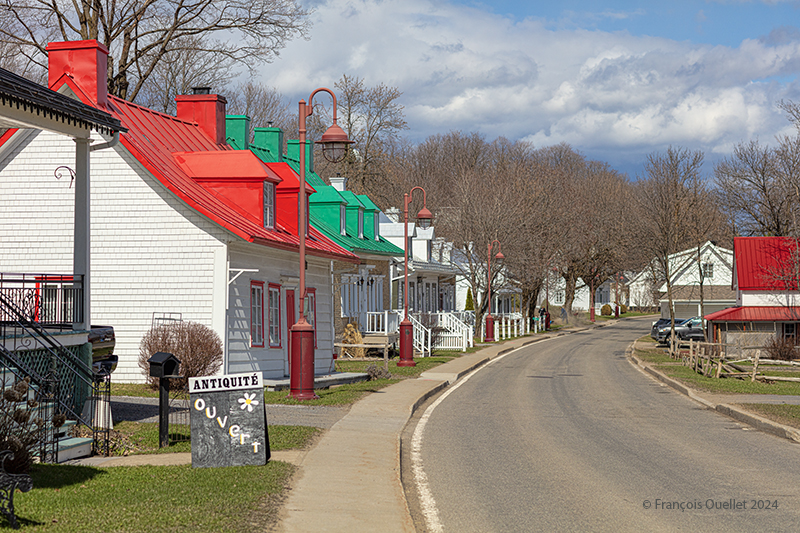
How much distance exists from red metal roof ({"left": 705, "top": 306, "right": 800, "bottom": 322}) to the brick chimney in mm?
26324

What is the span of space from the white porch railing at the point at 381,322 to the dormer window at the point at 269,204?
13201 millimetres

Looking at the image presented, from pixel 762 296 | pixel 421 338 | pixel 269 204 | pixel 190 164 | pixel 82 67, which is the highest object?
pixel 82 67

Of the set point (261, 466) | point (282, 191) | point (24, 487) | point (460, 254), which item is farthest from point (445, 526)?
point (460, 254)

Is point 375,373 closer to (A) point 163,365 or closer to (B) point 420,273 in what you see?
(A) point 163,365

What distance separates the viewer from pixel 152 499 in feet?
25.6

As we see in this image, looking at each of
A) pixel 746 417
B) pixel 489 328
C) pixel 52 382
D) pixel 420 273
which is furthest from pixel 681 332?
pixel 52 382

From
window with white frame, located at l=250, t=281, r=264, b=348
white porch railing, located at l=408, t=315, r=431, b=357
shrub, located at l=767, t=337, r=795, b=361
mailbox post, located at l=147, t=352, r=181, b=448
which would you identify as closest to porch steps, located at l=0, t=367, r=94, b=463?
mailbox post, located at l=147, t=352, r=181, b=448

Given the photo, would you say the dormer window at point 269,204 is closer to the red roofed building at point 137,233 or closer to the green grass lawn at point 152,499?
the red roofed building at point 137,233

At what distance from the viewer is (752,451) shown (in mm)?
12469

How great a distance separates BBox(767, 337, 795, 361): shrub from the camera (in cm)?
3659

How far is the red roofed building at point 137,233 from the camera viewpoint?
1928 cm

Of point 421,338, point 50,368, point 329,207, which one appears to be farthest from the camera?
point 421,338

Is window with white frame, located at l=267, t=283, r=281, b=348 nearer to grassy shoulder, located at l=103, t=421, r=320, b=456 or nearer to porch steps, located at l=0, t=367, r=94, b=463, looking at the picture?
grassy shoulder, located at l=103, t=421, r=320, b=456

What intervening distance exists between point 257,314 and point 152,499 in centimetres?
1375
